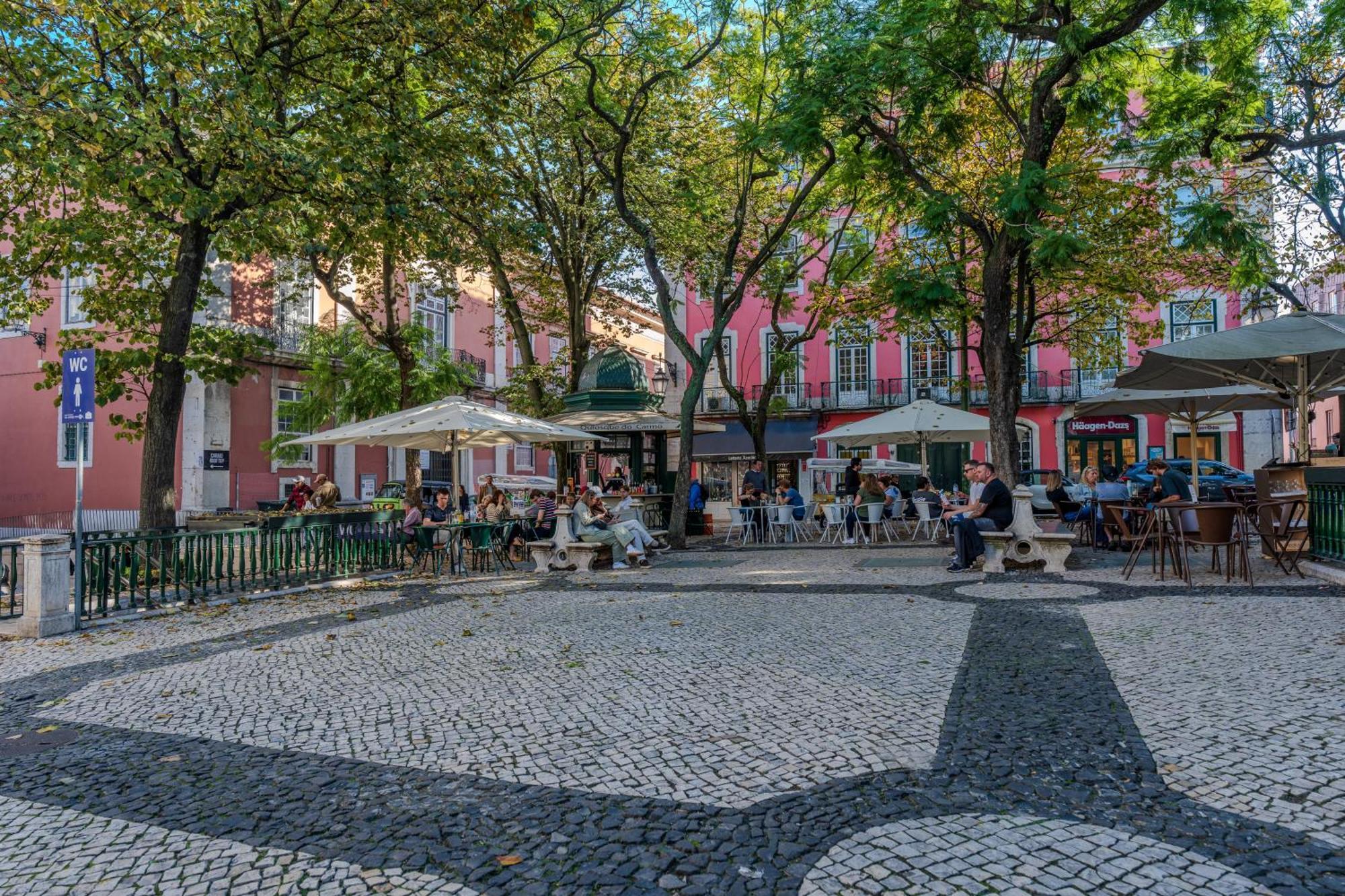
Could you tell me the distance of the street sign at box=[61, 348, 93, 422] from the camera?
7.90 meters

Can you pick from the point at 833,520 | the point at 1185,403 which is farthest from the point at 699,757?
the point at 1185,403

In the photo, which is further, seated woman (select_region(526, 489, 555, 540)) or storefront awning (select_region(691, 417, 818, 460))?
storefront awning (select_region(691, 417, 818, 460))

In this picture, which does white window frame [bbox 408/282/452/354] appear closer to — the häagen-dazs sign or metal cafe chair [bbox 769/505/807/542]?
metal cafe chair [bbox 769/505/807/542]

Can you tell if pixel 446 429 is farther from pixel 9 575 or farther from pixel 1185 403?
pixel 1185 403

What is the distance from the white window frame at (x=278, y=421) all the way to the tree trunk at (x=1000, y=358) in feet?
69.6

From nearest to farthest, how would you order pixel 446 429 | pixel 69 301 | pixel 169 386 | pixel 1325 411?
pixel 169 386, pixel 446 429, pixel 69 301, pixel 1325 411

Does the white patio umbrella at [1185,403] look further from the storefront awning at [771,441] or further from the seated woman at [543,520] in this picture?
the storefront awning at [771,441]

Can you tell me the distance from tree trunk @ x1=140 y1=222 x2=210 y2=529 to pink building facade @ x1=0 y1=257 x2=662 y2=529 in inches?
462

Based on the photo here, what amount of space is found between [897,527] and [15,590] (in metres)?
16.0

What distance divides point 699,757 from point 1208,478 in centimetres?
2280

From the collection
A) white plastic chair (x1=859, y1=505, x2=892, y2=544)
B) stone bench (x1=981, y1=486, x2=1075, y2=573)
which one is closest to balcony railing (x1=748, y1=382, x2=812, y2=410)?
white plastic chair (x1=859, y1=505, x2=892, y2=544)

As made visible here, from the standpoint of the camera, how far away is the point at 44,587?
7.82m

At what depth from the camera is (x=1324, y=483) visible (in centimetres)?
891

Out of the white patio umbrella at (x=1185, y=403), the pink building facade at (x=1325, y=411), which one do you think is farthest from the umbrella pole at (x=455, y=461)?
the pink building facade at (x=1325, y=411)
